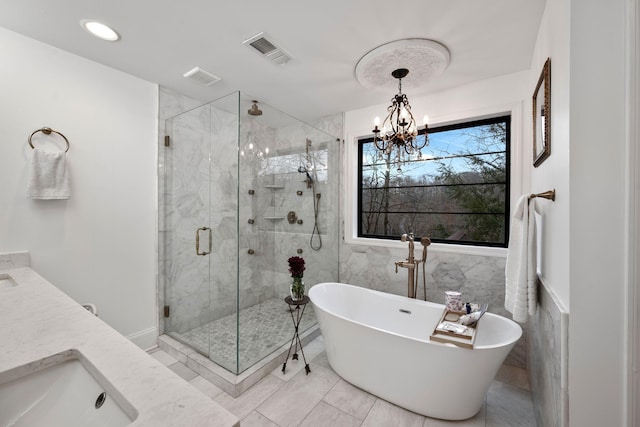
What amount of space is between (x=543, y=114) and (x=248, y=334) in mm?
2598

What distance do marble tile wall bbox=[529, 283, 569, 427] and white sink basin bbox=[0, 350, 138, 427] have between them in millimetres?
1517

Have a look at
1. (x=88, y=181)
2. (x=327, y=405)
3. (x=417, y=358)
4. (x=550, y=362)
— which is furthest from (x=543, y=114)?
(x=88, y=181)

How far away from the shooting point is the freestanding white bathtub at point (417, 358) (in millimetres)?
1547

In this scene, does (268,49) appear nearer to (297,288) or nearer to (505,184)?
(297,288)

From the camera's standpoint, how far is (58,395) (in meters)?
0.71

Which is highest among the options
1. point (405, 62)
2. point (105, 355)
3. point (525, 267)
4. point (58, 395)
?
point (405, 62)

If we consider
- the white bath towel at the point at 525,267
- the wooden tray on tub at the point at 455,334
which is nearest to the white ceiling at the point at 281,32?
the white bath towel at the point at 525,267

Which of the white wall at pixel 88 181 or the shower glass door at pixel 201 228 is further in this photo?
the shower glass door at pixel 201 228

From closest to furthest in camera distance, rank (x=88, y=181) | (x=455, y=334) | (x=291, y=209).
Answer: (x=455, y=334)
(x=88, y=181)
(x=291, y=209)

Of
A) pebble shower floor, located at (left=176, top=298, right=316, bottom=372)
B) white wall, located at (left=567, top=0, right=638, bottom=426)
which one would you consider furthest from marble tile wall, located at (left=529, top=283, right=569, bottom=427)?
pebble shower floor, located at (left=176, top=298, right=316, bottom=372)

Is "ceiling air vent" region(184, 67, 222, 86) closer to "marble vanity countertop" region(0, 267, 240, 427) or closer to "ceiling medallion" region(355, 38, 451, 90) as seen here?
"ceiling medallion" region(355, 38, 451, 90)

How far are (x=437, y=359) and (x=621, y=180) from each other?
1254 millimetres

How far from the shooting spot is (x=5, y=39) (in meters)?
1.69

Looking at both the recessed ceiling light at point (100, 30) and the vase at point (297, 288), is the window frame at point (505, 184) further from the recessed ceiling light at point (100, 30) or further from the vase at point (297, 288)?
the recessed ceiling light at point (100, 30)
